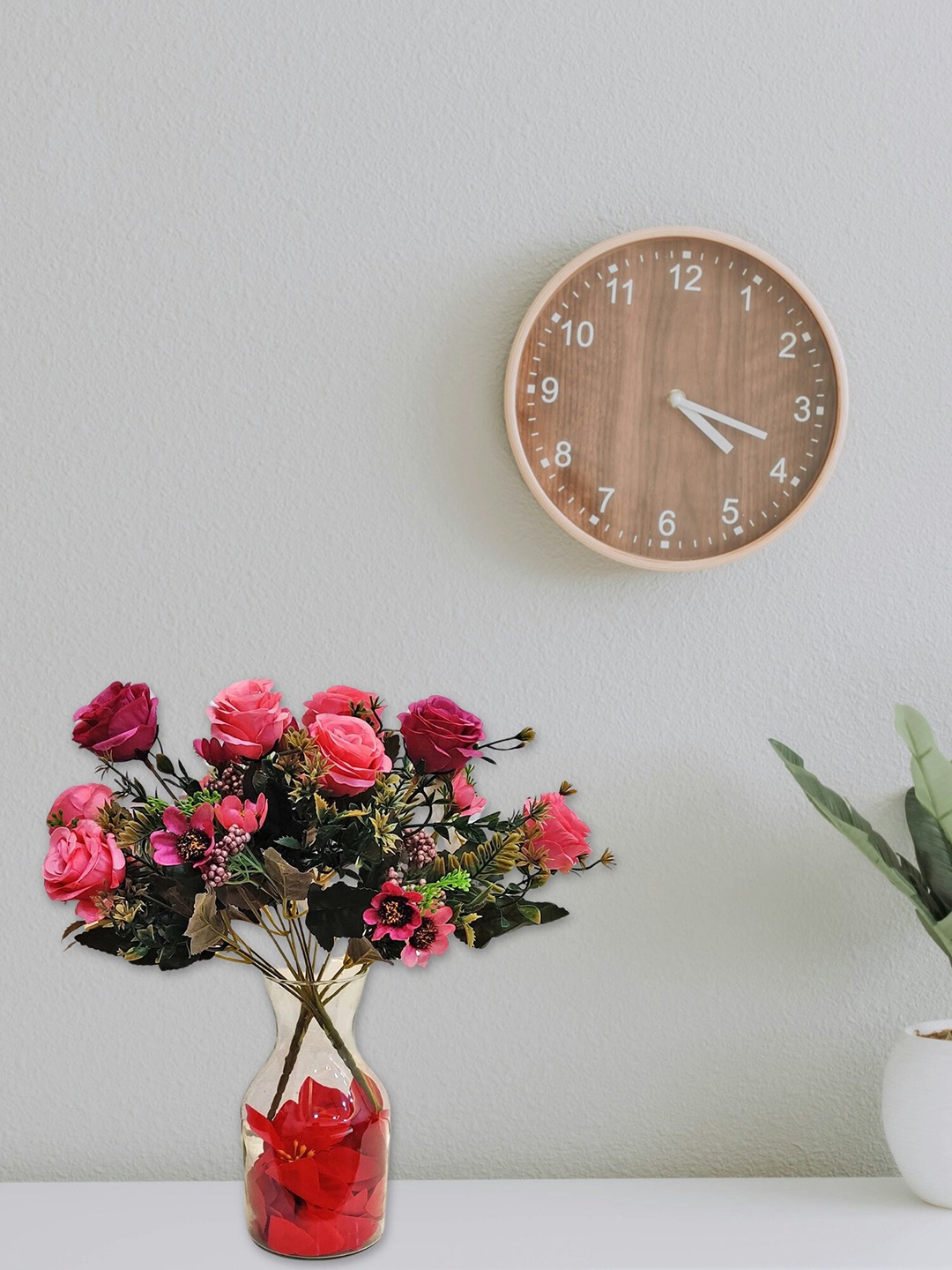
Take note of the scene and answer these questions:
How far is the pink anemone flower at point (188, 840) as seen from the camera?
740 mm

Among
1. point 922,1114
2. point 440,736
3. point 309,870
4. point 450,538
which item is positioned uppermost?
point 450,538

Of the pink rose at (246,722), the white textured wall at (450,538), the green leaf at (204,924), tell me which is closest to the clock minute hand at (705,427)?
the white textured wall at (450,538)

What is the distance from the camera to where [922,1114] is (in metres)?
0.96

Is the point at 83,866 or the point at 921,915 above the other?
the point at 83,866

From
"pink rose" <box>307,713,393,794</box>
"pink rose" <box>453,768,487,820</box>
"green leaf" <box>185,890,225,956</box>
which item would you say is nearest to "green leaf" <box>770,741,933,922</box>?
"pink rose" <box>453,768,487,820</box>

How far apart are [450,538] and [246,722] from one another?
43cm

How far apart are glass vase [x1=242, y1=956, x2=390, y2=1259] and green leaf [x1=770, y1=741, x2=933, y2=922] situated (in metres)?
0.46

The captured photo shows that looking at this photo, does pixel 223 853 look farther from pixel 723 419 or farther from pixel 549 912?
pixel 723 419

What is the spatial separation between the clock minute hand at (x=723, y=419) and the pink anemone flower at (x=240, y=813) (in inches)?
24.6

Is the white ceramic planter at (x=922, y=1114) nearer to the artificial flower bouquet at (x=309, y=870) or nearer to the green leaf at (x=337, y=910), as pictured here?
the artificial flower bouquet at (x=309, y=870)

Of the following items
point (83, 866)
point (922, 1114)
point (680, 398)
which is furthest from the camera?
point (680, 398)

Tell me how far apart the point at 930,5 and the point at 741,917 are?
1018 mm

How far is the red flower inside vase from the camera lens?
2.71 ft

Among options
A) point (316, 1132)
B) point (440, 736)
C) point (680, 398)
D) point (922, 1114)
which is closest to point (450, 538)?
point (680, 398)
